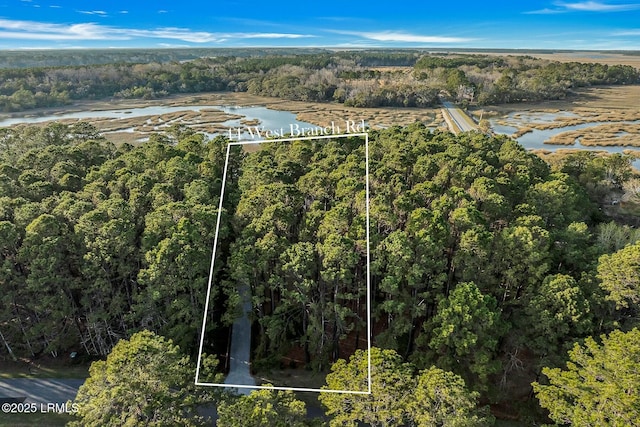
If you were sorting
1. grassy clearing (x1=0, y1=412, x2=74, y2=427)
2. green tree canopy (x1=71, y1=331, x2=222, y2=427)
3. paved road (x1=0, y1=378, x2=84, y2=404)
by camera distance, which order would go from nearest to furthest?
green tree canopy (x1=71, y1=331, x2=222, y2=427), grassy clearing (x1=0, y1=412, x2=74, y2=427), paved road (x1=0, y1=378, x2=84, y2=404)

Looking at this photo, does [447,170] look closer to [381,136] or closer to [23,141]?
[381,136]

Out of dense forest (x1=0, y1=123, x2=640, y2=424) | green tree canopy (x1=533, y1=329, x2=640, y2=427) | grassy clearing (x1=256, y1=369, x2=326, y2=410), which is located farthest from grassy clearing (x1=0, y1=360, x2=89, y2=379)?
green tree canopy (x1=533, y1=329, x2=640, y2=427)

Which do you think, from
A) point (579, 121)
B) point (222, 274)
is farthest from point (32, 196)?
point (579, 121)

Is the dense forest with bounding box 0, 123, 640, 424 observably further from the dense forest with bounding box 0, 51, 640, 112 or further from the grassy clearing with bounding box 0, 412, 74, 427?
the dense forest with bounding box 0, 51, 640, 112

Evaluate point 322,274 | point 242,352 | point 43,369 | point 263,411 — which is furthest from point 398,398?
point 43,369

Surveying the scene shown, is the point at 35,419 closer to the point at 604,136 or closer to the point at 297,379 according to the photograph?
the point at 297,379

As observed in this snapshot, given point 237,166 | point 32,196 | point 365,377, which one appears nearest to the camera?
point 365,377

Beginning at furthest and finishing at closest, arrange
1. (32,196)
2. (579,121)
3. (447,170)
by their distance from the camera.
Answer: (579,121), (447,170), (32,196)
